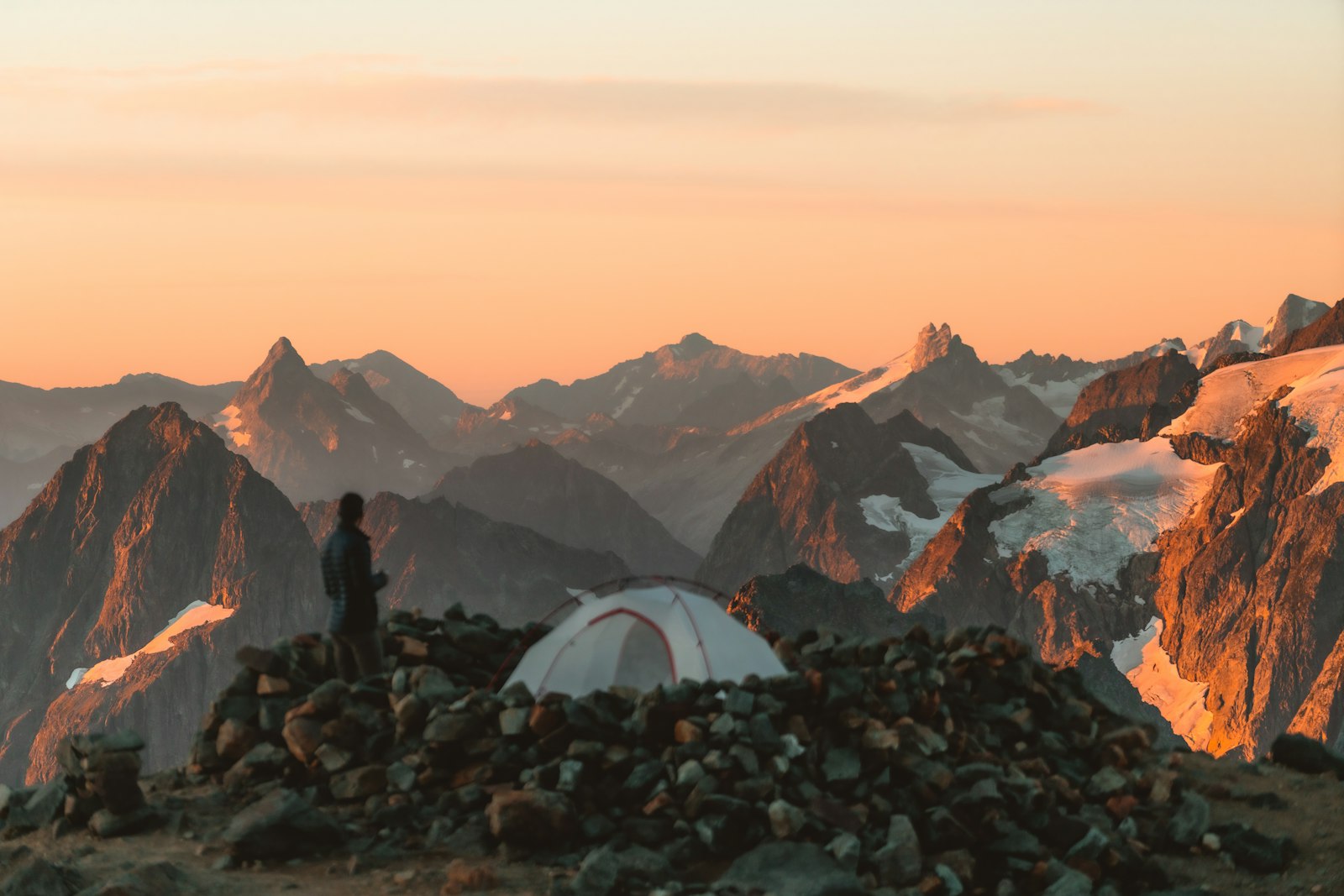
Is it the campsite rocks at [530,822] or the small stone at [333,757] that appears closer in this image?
the campsite rocks at [530,822]

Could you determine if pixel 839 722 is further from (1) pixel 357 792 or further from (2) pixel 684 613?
(1) pixel 357 792

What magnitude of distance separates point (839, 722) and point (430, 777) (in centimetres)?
597

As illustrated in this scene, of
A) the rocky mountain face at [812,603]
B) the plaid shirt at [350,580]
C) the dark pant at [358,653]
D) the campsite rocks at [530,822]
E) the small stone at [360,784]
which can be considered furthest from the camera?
the rocky mountain face at [812,603]

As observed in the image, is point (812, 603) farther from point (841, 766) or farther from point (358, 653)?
point (841, 766)

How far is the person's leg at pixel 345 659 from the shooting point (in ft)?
75.6

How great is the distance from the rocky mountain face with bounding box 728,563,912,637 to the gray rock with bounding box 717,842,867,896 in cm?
13694

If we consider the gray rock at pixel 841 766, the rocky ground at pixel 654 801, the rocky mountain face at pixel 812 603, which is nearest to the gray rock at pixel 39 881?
the rocky ground at pixel 654 801

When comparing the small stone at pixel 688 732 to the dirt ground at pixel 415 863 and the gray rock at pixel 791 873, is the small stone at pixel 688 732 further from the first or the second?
the dirt ground at pixel 415 863

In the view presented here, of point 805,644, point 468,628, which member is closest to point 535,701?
point 468,628

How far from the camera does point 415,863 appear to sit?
18.6 metres

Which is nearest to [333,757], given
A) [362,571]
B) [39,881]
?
[362,571]

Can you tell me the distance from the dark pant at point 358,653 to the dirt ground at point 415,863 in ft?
10.5

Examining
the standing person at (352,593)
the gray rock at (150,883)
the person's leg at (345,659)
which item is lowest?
the gray rock at (150,883)

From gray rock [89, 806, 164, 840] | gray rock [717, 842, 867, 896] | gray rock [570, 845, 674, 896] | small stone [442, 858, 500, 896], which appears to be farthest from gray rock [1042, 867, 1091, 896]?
gray rock [89, 806, 164, 840]
